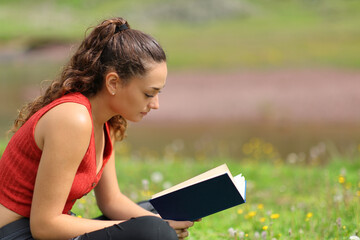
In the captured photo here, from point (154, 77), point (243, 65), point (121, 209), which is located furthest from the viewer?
point (243, 65)

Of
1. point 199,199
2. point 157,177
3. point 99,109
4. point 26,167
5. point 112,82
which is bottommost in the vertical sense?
point 157,177

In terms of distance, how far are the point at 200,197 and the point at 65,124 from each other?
27.6 inches

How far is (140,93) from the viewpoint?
261 centimetres

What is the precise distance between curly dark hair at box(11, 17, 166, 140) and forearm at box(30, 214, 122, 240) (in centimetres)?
57

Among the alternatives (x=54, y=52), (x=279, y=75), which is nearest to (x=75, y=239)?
(x=279, y=75)

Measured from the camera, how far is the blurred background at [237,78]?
942 centimetres

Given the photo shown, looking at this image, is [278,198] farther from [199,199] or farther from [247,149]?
[247,149]

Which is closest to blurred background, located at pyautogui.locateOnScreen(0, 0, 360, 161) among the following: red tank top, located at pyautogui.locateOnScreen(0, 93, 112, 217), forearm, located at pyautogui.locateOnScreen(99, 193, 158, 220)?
red tank top, located at pyautogui.locateOnScreen(0, 93, 112, 217)

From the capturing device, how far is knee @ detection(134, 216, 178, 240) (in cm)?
247

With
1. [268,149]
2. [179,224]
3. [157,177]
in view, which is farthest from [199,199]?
[268,149]

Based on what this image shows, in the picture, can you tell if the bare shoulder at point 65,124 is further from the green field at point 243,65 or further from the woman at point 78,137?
the green field at point 243,65

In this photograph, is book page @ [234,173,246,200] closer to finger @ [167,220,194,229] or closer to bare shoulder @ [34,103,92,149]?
finger @ [167,220,194,229]

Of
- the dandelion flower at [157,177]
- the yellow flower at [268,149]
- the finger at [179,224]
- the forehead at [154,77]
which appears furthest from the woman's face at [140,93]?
the yellow flower at [268,149]

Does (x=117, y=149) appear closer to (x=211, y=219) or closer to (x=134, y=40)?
(x=211, y=219)
